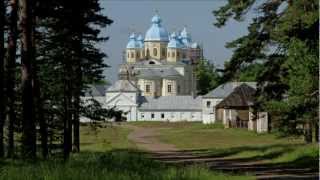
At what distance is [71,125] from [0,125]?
410 inches

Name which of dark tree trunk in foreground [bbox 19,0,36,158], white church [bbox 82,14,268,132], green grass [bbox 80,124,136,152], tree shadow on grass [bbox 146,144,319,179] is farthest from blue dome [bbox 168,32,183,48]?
dark tree trunk in foreground [bbox 19,0,36,158]

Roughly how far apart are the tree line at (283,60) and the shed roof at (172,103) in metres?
112

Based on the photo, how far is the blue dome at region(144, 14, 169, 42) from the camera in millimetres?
183750

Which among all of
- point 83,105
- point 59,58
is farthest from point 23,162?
point 83,105

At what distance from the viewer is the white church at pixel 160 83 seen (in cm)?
15200

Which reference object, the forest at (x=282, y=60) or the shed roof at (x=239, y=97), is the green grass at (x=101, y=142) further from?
the shed roof at (x=239, y=97)

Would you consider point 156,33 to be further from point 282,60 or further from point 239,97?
point 282,60

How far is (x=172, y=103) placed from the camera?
504 feet

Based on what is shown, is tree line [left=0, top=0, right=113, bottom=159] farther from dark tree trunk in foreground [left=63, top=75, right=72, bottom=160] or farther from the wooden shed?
the wooden shed

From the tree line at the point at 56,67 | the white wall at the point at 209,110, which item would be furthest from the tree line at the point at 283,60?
the white wall at the point at 209,110

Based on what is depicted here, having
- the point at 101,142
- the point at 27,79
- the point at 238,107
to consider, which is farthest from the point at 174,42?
the point at 27,79

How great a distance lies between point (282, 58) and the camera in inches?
1394

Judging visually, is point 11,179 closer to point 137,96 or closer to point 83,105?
point 83,105

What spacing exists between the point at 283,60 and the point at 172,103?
119m
